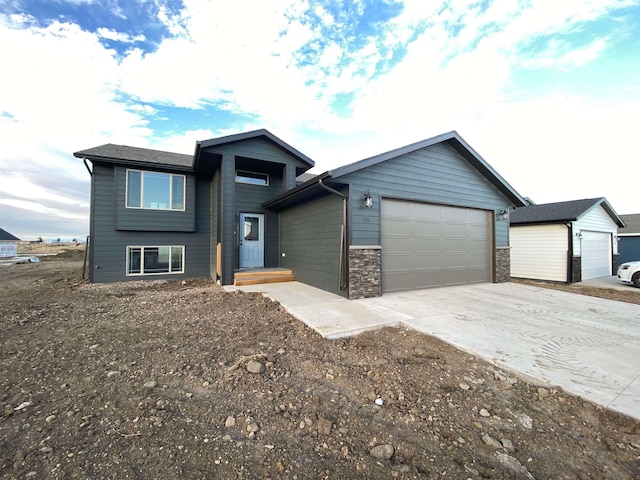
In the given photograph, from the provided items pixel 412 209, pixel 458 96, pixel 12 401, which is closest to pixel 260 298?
pixel 12 401

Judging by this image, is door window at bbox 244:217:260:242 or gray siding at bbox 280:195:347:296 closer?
gray siding at bbox 280:195:347:296

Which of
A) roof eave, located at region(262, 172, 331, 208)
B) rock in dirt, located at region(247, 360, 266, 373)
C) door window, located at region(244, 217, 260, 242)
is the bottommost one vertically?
rock in dirt, located at region(247, 360, 266, 373)

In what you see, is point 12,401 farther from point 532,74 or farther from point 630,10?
point 532,74

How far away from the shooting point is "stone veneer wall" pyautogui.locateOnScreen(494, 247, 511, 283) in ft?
27.8

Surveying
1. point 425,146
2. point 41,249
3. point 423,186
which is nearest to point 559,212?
point 423,186

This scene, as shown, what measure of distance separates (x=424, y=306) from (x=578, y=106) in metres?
9.22

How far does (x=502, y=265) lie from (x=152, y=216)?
501 inches

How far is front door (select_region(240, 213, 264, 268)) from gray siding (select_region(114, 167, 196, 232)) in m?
2.39

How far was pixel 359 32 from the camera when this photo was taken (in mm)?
7820

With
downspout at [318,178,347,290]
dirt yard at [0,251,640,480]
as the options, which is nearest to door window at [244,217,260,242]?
downspout at [318,178,347,290]

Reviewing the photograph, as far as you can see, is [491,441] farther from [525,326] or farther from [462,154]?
[462,154]

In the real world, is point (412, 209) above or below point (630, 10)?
below

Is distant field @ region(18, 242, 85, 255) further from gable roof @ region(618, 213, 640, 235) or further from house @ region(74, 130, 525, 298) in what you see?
gable roof @ region(618, 213, 640, 235)

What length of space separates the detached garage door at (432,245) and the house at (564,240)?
510cm
